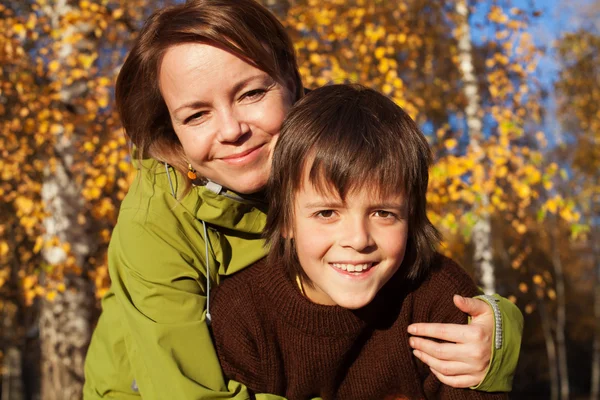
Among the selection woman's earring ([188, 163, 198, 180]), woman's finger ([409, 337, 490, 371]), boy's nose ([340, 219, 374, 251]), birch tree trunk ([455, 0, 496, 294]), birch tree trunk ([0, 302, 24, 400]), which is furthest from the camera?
birch tree trunk ([0, 302, 24, 400])

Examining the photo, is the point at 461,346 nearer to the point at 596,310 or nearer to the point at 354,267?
the point at 354,267

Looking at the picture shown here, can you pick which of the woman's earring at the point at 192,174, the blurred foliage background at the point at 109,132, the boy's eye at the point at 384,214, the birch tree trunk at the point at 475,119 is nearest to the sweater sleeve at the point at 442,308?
the boy's eye at the point at 384,214

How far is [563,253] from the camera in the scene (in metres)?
21.7

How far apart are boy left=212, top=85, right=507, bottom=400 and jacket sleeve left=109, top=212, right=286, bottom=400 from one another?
0.26ft

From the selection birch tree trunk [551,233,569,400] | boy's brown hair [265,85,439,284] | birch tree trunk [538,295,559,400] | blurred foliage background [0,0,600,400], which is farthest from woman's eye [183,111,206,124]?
birch tree trunk [538,295,559,400]

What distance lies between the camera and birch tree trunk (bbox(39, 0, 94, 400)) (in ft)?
18.2

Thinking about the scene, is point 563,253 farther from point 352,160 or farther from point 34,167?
point 352,160

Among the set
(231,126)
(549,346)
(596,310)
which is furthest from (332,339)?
(596,310)

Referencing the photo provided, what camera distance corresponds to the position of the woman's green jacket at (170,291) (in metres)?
1.93

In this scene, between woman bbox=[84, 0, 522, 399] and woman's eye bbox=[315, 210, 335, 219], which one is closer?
woman's eye bbox=[315, 210, 335, 219]

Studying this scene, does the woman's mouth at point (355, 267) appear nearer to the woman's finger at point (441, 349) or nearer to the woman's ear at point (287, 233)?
the woman's ear at point (287, 233)

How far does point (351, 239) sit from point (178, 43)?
85 cm

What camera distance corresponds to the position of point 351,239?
1709 millimetres

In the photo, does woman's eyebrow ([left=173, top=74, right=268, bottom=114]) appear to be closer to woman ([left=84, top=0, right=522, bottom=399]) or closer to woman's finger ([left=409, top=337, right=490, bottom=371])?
woman ([left=84, top=0, right=522, bottom=399])
